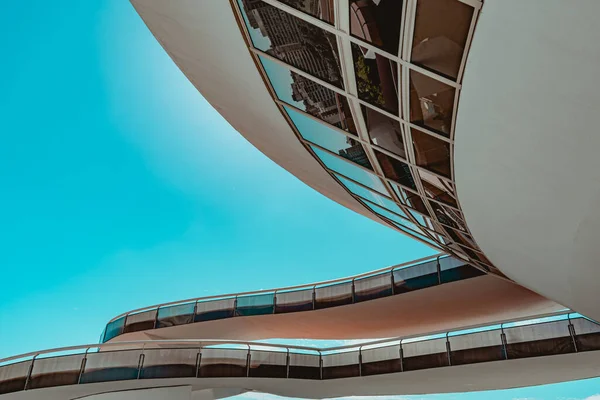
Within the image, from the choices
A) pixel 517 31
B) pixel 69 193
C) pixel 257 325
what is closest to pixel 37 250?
pixel 69 193

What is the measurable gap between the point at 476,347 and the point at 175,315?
528 inches

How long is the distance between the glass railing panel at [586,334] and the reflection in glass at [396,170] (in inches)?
327

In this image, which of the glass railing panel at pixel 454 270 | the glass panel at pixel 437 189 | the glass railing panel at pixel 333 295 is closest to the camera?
the glass panel at pixel 437 189

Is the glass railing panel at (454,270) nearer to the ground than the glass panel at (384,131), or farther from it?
farther from it

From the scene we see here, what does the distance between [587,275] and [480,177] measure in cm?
300

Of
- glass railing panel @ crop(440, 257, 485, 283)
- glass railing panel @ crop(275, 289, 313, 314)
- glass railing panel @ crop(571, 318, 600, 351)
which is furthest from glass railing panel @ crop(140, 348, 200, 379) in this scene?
glass railing panel @ crop(571, 318, 600, 351)

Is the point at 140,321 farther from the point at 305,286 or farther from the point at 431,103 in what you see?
the point at 431,103

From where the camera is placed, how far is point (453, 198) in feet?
22.9

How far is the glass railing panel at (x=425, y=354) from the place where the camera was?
14555 mm

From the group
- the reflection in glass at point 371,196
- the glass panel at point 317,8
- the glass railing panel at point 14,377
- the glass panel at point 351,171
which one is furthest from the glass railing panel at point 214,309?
the glass panel at point 317,8

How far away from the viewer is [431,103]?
16.2 feet

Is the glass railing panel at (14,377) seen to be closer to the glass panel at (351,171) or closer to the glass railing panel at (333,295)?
the glass railing panel at (333,295)

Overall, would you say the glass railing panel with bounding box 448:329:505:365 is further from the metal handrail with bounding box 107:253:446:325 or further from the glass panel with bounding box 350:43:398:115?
the glass panel with bounding box 350:43:398:115

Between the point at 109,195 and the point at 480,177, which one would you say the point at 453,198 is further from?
the point at 109,195
